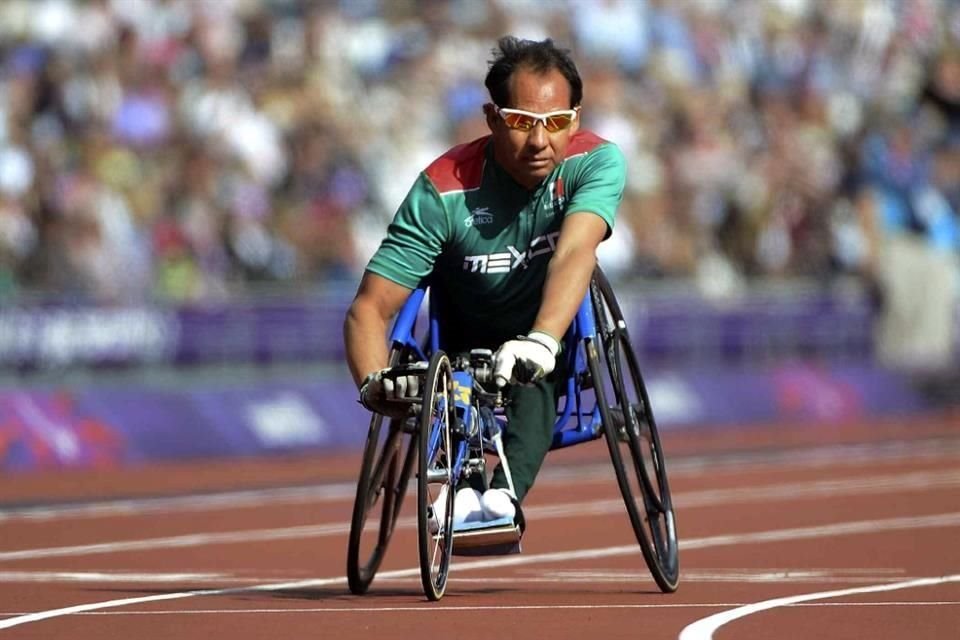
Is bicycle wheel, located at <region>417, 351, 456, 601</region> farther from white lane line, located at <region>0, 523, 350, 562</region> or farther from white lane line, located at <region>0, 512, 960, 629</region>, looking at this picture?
white lane line, located at <region>0, 523, 350, 562</region>

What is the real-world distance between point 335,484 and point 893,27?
15560 millimetres

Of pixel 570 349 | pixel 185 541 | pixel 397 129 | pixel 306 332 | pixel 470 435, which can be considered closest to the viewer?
pixel 470 435

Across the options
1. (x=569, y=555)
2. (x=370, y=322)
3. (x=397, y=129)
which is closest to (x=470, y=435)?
(x=370, y=322)

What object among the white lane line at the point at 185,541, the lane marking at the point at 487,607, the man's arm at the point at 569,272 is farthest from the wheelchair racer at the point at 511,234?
the white lane line at the point at 185,541

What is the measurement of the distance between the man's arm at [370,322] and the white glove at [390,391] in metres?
0.26

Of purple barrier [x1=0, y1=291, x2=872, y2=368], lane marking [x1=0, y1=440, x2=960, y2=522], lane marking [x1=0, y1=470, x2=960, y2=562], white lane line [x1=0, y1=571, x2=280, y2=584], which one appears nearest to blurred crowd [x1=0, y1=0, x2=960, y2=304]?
purple barrier [x1=0, y1=291, x2=872, y2=368]

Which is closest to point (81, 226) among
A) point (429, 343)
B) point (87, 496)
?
point (87, 496)

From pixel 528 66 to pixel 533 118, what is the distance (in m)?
0.21

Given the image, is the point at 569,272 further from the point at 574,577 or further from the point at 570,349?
the point at 574,577

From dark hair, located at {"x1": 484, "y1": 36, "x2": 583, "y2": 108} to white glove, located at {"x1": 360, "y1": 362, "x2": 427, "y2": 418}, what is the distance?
3.84 ft

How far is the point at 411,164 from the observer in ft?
72.1

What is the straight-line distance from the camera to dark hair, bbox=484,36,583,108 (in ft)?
28.7

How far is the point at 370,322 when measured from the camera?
886 cm

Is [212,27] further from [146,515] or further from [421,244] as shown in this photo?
[421,244]
